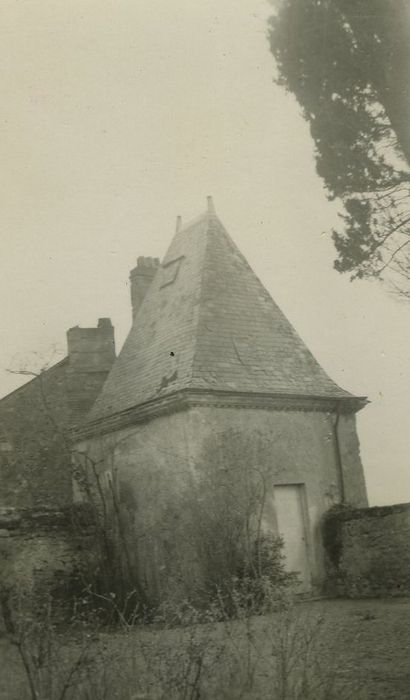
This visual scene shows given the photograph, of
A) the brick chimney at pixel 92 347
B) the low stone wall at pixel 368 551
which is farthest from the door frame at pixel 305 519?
the brick chimney at pixel 92 347

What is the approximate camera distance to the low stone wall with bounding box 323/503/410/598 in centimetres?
1227

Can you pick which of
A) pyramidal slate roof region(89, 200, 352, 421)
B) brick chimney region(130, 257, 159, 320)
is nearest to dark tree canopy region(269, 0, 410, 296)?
pyramidal slate roof region(89, 200, 352, 421)

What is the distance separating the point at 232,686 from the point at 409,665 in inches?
79.5

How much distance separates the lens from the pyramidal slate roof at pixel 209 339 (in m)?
14.1

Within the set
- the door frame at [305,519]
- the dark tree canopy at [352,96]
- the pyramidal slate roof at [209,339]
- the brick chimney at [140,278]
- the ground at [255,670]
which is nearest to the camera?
the ground at [255,670]

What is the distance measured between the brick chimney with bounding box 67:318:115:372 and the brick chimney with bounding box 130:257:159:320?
98cm

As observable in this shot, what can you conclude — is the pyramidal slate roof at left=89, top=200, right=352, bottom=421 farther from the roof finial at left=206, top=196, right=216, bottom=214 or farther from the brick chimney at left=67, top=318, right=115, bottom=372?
the brick chimney at left=67, top=318, right=115, bottom=372

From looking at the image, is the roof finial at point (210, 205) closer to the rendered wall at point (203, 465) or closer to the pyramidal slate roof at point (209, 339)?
the pyramidal slate roof at point (209, 339)

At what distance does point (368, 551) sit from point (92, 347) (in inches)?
379

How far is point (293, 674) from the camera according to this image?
661cm

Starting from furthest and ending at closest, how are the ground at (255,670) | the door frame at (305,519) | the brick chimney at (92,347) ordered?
the brick chimney at (92,347), the door frame at (305,519), the ground at (255,670)

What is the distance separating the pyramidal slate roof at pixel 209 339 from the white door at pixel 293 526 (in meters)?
2.04

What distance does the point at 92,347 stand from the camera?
19.2 m

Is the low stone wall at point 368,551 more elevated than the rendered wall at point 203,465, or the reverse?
the rendered wall at point 203,465
